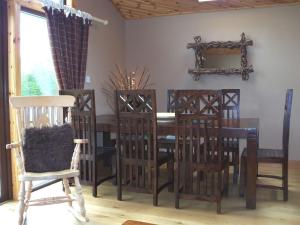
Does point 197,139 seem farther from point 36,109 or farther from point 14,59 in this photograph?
point 14,59

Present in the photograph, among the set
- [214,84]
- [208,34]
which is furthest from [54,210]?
[208,34]

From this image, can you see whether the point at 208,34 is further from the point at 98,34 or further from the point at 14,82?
the point at 14,82

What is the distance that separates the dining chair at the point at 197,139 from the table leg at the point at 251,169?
24cm

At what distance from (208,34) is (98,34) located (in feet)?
5.47

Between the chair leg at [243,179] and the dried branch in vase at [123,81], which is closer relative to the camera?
the chair leg at [243,179]

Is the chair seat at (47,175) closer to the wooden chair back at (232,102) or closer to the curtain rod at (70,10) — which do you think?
the curtain rod at (70,10)

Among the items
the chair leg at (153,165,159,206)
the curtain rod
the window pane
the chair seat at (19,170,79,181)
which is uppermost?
Result: the curtain rod

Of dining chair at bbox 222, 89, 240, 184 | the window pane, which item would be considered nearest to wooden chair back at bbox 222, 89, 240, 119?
dining chair at bbox 222, 89, 240, 184

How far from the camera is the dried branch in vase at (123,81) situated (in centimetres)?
500

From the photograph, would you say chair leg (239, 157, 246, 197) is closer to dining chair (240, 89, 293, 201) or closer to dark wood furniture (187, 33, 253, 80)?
dining chair (240, 89, 293, 201)

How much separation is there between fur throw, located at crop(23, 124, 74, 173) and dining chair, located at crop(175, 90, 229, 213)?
0.98 meters

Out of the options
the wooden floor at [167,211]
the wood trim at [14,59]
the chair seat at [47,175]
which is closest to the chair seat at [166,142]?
the wooden floor at [167,211]

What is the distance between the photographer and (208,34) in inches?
195

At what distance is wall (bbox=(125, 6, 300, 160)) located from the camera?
181 inches
